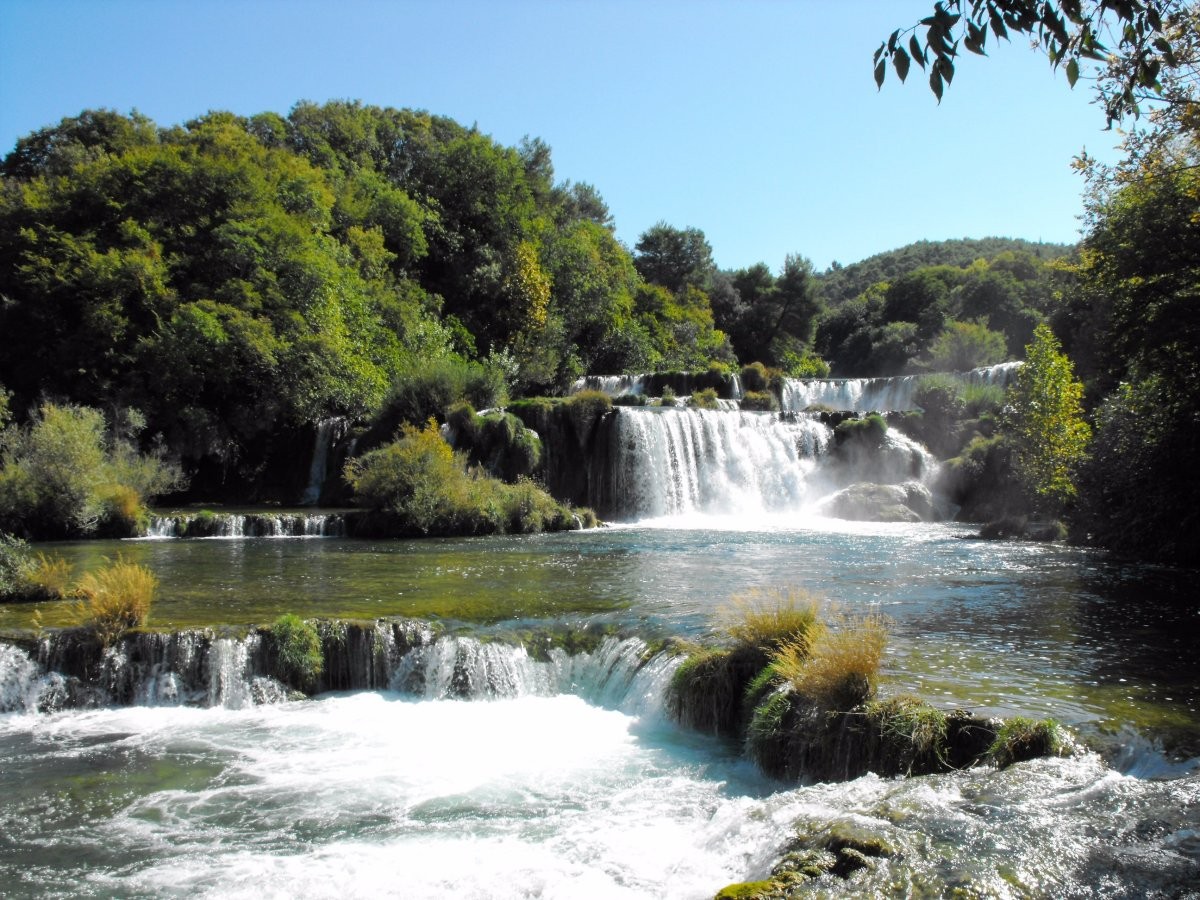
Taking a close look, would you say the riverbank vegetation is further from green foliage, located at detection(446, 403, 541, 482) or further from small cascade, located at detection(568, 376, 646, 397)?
small cascade, located at detection(568, 376, 646, 397)

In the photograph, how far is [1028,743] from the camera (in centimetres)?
727

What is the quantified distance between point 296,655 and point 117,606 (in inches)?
97.9

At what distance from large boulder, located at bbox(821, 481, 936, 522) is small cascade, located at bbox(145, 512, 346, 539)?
16316mm

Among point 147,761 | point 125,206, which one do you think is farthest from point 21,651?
point 125,206

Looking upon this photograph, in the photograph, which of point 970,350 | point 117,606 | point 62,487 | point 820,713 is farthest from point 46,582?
point 970,350

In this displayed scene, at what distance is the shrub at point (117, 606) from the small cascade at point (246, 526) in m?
12.6

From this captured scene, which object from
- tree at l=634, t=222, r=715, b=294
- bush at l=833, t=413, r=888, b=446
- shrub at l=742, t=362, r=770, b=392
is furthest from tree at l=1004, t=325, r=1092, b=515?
tree at l=634, t=222, r=715, b=294

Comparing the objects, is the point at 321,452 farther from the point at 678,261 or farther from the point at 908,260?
the point at 908,260

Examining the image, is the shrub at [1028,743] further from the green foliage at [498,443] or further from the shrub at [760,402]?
the shrub at [760,402]

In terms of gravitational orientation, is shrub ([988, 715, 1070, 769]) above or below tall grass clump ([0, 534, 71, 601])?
below

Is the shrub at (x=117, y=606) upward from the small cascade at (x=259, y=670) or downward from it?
upward

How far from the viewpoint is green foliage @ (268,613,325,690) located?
11359mm

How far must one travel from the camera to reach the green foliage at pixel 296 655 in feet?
37.3

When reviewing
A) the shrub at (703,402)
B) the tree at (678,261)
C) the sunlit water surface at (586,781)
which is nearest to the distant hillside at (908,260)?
the tree at (678,261)
